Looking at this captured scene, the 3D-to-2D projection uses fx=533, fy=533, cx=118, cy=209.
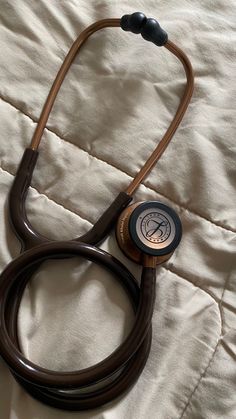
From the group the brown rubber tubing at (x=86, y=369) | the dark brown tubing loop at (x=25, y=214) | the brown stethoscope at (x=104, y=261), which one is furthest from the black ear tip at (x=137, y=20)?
the brown rubber tubing at (x=86, y=369)

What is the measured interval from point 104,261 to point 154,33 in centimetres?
38

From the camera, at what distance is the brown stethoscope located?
0.71 m

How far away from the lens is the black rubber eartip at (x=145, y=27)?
86 cm

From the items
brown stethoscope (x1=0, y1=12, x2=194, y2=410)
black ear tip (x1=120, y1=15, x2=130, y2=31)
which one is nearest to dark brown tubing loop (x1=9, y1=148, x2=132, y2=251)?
brown stethoscope (x1=0, y1=12, x2=194, y2=410)

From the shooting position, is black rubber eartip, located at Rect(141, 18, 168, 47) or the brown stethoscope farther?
black rubber eartip, located at Rect(141, 18, 168, 47)

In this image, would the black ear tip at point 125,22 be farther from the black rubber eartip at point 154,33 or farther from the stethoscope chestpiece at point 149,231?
the stethoscope chestpiece at point 149,231

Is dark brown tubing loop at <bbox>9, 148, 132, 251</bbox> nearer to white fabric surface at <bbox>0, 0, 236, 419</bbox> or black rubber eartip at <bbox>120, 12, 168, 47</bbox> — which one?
white fabric surface at <bbox>0, 0, 236, 419</bbox>

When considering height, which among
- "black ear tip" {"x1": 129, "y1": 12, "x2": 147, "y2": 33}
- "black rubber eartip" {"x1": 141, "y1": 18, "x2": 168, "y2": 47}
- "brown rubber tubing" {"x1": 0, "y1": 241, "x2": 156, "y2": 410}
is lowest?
"brown rubber tubing" {"x1": 0, "y1": 241, "x2": 156, "y2": 410}

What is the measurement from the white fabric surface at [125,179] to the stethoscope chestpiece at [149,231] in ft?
0.09

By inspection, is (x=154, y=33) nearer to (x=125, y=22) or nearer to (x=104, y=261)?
(x=125, y=22)

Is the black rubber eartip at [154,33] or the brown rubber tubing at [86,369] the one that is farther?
the black rubber eartip at [154,33]

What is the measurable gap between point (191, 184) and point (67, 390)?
1.22 ft

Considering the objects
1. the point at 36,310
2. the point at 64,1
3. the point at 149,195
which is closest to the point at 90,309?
the point at 36,310

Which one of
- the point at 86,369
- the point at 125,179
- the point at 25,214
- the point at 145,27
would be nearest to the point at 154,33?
the point at 145,27
